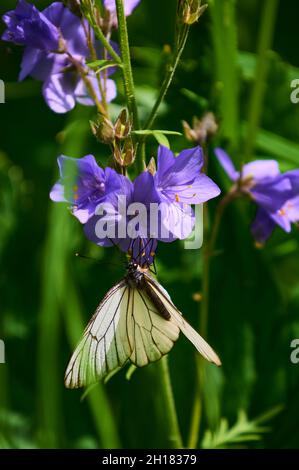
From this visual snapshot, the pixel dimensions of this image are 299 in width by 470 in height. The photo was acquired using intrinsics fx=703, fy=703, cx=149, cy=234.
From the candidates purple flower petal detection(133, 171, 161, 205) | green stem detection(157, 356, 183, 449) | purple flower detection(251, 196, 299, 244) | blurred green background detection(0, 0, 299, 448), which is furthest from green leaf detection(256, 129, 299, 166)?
purple flower petal detection(133, 171, 161, 205)

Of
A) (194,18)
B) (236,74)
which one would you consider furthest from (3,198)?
(194,18)

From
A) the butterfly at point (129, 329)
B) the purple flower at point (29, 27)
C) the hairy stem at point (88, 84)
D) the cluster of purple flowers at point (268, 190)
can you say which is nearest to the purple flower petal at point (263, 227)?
the cluster of purple flowers at point (268, 190)

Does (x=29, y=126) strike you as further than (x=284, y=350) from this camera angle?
Yes

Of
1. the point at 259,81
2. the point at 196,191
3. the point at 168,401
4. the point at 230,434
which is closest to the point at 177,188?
the point at 196,191

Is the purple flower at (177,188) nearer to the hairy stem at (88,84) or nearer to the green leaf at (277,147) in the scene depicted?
the hairy stem at (88,84)

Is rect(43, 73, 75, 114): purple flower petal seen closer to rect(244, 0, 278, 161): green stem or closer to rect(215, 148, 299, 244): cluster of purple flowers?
rect(215, 148, 299, 244): cluster of purple flowers

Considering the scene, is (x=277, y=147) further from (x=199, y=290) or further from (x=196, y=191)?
(x=196, y=191)
